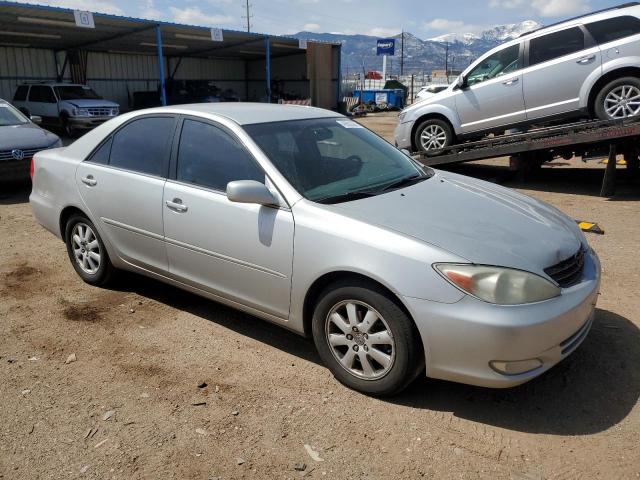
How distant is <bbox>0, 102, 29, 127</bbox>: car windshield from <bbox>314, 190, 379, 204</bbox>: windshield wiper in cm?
824

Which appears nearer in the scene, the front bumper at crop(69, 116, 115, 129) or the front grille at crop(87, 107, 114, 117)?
the front bumper at crop(69, 116, 115, 129)

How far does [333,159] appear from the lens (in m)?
3.80

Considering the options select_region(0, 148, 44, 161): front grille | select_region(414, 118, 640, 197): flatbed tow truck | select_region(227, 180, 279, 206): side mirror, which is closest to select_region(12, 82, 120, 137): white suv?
select_region(0, 148, 44, 161): front grille

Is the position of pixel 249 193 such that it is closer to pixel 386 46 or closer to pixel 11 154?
pixel 11 154

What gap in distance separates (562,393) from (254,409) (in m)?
1.76

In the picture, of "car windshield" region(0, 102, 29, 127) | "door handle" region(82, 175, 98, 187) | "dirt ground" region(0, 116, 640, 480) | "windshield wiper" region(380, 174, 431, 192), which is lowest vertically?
"dirt ground" region(0, 116, 640, 480)

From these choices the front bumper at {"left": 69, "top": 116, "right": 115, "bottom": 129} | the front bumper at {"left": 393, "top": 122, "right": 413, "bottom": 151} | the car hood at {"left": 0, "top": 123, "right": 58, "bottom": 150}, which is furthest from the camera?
the front bumper at {"left": 69, "top": 116, "right": 115, "bottom": 129}

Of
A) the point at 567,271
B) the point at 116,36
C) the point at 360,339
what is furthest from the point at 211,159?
the point at 116,36

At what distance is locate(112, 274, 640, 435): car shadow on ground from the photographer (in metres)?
2.91

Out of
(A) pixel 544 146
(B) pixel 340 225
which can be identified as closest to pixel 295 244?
(B) pixel 340 225

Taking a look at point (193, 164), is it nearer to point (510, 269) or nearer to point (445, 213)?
point (445, 213)

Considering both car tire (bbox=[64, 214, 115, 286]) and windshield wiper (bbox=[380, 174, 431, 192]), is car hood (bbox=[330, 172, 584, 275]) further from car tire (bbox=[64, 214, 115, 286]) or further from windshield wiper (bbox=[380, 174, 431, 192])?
car tire (bbox=[64, 214, 115, 286])

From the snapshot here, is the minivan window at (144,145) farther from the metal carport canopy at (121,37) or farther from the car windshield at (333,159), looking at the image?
the metal carport canopy at (121,37)

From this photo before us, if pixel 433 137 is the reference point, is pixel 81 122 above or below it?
above
